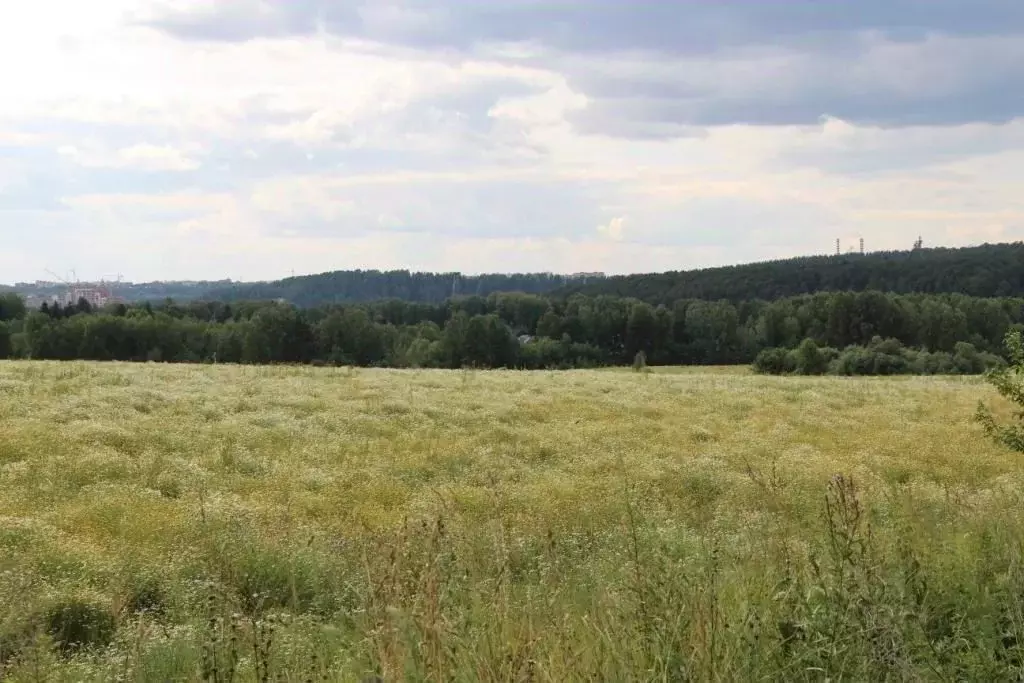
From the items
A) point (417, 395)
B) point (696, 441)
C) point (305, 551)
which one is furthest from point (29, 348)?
point (305, 551)

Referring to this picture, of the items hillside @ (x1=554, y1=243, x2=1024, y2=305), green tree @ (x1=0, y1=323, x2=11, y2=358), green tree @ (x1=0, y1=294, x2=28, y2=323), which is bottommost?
green tree @ (x1=0, y1=323, x2=11, y2=358)

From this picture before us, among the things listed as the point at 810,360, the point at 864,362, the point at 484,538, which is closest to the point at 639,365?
the point at 864,362

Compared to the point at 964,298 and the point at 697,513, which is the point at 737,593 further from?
the point at 964,298

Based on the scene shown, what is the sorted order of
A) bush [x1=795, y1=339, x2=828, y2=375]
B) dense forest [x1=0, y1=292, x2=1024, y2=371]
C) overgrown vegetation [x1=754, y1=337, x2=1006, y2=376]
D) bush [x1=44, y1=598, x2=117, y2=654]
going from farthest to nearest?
dense forest [x1=0, y1=292, x2=1024, y2=371], bush [x1=795, y1=339, x2=828, y2=375], overgrown vegetation [x1=754, y1=337, x2=1006, y2=376], bush [x1=44, y1=598, x2=117, y2=654]

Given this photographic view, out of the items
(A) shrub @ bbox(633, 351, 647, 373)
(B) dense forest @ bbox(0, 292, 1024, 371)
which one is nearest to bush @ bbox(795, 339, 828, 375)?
(B) dense forest @ bbox(0, 292, 1024, 371)

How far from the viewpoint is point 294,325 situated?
10469cm

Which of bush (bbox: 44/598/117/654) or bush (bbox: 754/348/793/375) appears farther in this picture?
bush (bbox: 754/348/793/375)

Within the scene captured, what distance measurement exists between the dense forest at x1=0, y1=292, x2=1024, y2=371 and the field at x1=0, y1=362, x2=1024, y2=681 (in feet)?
210

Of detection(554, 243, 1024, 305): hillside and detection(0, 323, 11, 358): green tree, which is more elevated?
detection(554, 243, 1024, 305): hillside

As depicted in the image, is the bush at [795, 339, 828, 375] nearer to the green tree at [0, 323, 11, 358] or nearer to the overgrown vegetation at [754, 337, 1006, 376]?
the overgrown vegetation at [754, 337, 1006, 376]

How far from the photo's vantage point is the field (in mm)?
4637

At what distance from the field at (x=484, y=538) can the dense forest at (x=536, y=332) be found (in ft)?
210

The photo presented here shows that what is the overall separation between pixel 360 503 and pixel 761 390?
21.9 meters

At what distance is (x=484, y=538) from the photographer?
8.05 meters
